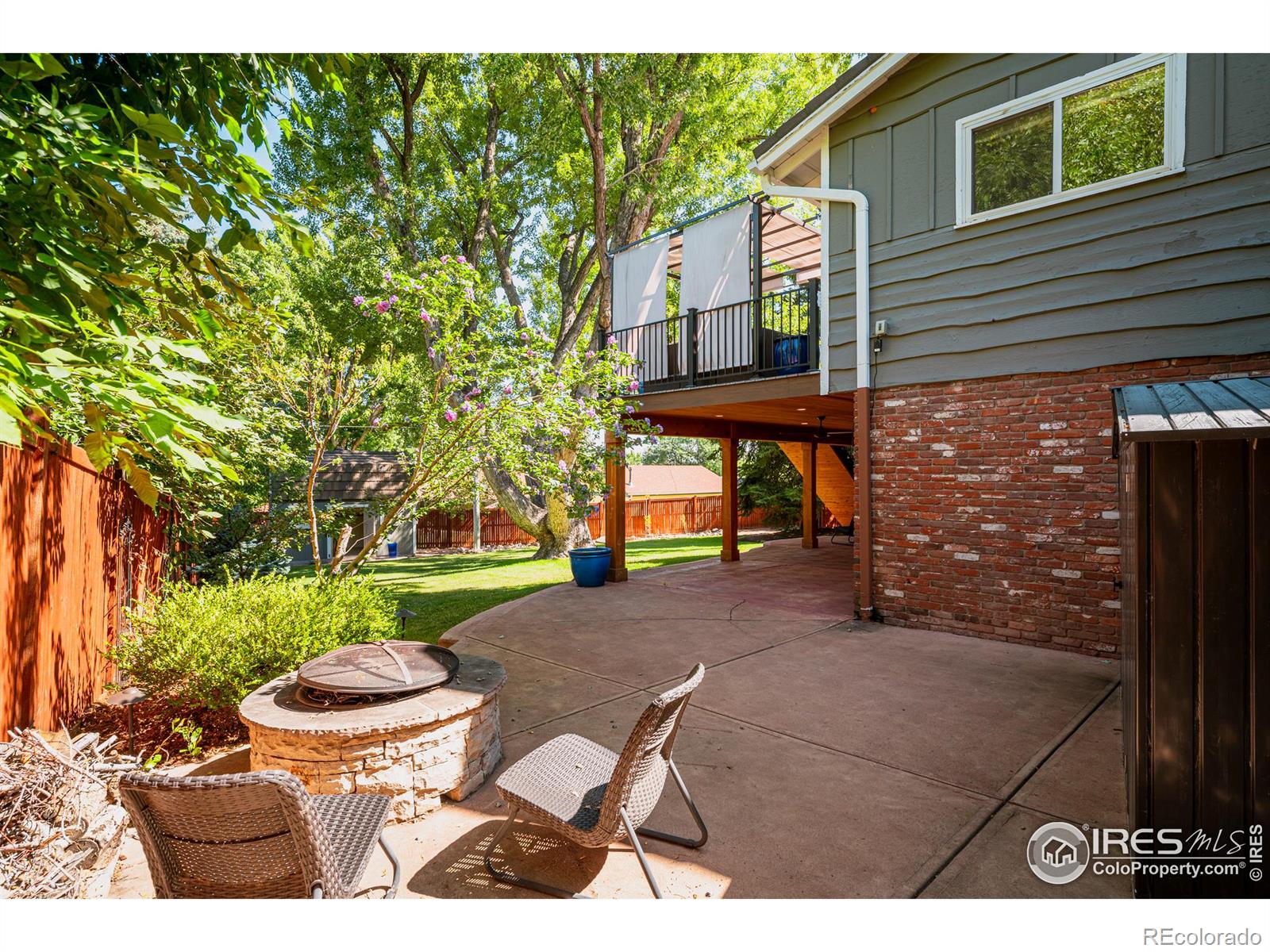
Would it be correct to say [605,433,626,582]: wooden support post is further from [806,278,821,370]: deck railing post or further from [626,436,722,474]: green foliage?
[626,436,722,474]: green foliage

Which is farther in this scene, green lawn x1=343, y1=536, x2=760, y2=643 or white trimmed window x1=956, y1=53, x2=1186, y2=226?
green lawn x1=343, y1=536, x2=760, y2=643

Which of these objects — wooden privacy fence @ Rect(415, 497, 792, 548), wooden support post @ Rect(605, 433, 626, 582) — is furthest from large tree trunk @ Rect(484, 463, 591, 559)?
wooden support post @ Rect(605, 433, 626, 582)

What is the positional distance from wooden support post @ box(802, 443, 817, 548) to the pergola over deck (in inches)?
0.7

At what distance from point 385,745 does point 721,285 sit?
23.0 feet

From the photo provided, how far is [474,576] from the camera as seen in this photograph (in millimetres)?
12656

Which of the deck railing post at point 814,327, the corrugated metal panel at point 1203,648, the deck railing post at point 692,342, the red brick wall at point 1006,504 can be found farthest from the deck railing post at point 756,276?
the corrugated metal panel at point 1203,648

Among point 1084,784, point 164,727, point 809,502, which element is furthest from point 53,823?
point 809,502

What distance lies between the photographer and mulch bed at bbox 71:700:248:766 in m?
4.15

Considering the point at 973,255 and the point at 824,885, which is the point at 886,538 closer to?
the point at 973,255

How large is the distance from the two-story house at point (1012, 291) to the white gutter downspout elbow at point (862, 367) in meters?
0.03

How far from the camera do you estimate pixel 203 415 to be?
1.94 m

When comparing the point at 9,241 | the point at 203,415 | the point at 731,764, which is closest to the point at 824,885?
the point at 731,764
